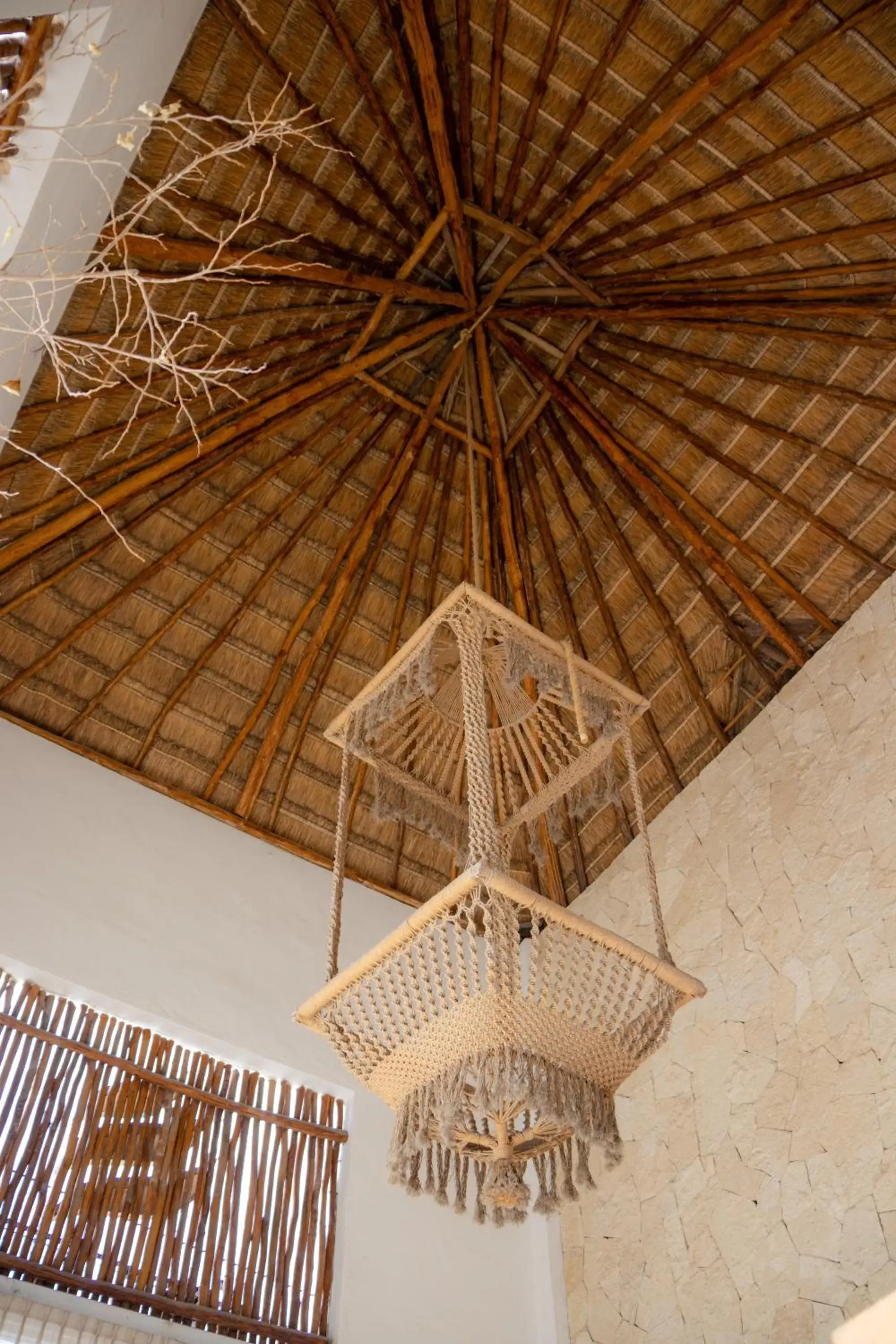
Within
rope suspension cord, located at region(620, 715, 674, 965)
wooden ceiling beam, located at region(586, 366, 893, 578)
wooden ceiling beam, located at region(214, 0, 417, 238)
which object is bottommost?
rope suspension cord, located at region(620, 715, 674, 965)

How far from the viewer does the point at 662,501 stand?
4840 millimetres

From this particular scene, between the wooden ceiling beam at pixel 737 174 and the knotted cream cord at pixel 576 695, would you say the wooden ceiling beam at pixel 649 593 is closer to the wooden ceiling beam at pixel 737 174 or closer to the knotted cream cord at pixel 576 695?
the wooden ceiling beam at pixel 737 174

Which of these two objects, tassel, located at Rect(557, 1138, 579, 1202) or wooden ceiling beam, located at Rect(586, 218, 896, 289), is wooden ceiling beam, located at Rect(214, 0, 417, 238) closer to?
wooden ceiling beam, located at Rect(586, 218, 896, 289)

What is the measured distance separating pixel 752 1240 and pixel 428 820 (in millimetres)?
1794

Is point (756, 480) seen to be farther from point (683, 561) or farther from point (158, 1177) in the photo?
point (158, 1177)

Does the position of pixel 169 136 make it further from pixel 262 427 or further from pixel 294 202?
pixel 262 427

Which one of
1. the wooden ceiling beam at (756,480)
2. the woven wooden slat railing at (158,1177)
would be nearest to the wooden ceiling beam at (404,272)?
the wooden ceiling beam at (756,480)

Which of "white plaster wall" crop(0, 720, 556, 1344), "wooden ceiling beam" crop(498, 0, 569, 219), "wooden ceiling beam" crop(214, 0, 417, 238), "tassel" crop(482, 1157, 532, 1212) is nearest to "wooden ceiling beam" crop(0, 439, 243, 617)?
"white plaster wall" crop(0, 720, 556, 1344)

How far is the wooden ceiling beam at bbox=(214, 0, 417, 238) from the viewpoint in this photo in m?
3.99

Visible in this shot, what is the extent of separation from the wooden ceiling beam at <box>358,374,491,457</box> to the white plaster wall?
6.61ft

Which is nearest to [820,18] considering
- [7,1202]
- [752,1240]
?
[752,1240]

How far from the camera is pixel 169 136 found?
13.4 feet

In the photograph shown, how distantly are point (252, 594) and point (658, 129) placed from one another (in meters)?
2.50

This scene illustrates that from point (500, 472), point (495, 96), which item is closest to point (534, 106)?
point (495, 96)
